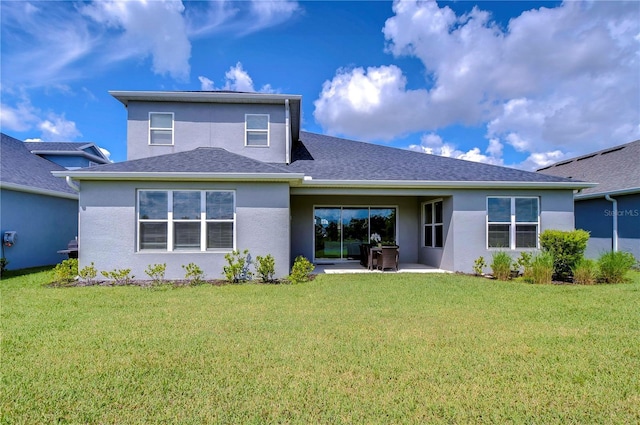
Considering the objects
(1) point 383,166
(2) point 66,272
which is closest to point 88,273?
(2) point 66,272

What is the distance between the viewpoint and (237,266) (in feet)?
29.6

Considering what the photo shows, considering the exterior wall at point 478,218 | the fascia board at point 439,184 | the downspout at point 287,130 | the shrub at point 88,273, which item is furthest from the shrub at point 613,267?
the shrub at point 88,273

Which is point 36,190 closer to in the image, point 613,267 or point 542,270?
point 542,270

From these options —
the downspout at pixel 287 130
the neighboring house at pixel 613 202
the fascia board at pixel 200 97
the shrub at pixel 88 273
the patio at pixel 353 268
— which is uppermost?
the fascia board at pixel 200 97

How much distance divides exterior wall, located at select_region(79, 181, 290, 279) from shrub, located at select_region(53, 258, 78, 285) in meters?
0.39

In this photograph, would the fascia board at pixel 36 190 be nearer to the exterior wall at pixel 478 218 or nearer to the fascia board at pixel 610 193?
the exterior wall at pixel 478 218

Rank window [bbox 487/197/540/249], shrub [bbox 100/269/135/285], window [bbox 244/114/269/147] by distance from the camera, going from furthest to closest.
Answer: window [bbox 244/114/269/147], window [bbox 487/197/540/249], shrub [bbox 100/269/135/285]

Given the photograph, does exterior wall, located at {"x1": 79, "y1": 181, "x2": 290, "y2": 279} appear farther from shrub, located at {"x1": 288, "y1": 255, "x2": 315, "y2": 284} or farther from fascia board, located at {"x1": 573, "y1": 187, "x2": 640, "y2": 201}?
fascia board, located at {"x1": 573, "y1": 187, "x2": 640, "y2": 201}

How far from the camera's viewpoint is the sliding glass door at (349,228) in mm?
13727

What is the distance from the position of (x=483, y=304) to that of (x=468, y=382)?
12.3 ft

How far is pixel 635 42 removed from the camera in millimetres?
13773

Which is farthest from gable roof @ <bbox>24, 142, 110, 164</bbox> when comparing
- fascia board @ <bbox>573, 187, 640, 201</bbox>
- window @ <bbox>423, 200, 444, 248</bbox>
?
fascia board @ <bbox>573, 187, 640, 201</bbox>

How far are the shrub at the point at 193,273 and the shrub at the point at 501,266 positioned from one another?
8.80m

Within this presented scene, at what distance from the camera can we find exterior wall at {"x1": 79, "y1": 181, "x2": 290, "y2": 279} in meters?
9.06
